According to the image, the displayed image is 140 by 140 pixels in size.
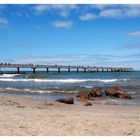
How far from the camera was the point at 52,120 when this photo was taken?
26.7 ft

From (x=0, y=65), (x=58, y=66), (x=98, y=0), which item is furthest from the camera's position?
(x=58, y=66)

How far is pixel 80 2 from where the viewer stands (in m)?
5.49

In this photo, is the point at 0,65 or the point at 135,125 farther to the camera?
the point at 0,65

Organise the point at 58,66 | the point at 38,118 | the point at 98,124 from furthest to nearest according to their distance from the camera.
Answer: the point at 58,66
the point at 38,118
the point at 98,124

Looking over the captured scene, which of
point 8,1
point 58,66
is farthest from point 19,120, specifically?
point 58,66

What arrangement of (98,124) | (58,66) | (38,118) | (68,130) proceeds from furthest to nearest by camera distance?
1. (58,66)
2. (38,118)
3. (98,124)
4. (68,130)

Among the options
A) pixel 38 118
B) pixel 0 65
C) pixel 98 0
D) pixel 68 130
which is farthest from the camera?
pixel 0 65

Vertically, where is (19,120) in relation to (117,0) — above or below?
below

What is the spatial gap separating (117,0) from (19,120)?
3710 millimetres

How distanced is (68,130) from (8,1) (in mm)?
2738

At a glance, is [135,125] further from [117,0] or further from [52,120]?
[117,0]
